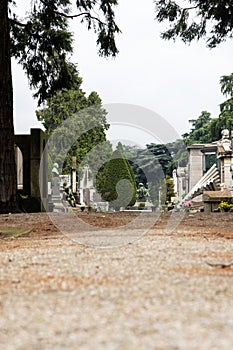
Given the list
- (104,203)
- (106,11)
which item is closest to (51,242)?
(106,11)

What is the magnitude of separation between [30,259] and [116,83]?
7.77m

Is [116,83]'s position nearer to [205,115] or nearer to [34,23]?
[34,23]

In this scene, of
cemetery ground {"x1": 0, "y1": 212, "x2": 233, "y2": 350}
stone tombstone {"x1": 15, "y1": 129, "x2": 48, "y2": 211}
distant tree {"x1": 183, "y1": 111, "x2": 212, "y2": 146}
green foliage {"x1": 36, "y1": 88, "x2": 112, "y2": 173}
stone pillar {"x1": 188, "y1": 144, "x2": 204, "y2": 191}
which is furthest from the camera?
distant tree {"x1": 183, "y1": 111, "x2": 212, "y2": 146}

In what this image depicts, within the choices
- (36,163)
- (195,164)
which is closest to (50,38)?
(36,163)

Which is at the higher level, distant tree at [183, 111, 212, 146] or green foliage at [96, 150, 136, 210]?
distant tree at [183, 111, 212, 146]

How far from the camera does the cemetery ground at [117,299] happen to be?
137 centimetres

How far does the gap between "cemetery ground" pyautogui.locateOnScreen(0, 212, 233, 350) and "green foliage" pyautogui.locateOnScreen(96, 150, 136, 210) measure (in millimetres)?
15141

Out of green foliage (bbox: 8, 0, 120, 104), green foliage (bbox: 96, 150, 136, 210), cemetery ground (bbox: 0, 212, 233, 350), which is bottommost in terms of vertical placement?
cemetery ground (bbox: 0, 212, 233, 350)

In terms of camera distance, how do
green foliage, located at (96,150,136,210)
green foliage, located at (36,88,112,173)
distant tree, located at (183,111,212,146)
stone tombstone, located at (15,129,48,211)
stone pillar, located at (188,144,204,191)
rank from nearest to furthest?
stone tombstone, located at (15,129,48,211), green foliage, located at (96,150,136,210), stone pillar, located at (188,144,204,191), green foliage, located at (36,88,112,173), distant tree, located at (183,111,212,146)

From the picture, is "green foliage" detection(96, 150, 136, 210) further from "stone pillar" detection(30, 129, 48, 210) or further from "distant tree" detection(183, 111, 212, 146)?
"distant tree" detection(183, 111, 212, 146)

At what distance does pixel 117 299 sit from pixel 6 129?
7164 mm

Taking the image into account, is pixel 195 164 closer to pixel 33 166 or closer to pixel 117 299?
pixel 33 166

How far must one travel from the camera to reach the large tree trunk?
8.52 meters

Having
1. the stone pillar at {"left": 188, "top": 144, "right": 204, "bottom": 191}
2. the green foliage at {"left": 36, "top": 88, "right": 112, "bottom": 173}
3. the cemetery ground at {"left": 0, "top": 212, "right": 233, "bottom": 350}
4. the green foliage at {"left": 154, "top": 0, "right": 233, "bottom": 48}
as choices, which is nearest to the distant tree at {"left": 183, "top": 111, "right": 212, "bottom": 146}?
the green foliage at {"left": 36, "top": 88, "right": 112, "bottom": 173}
